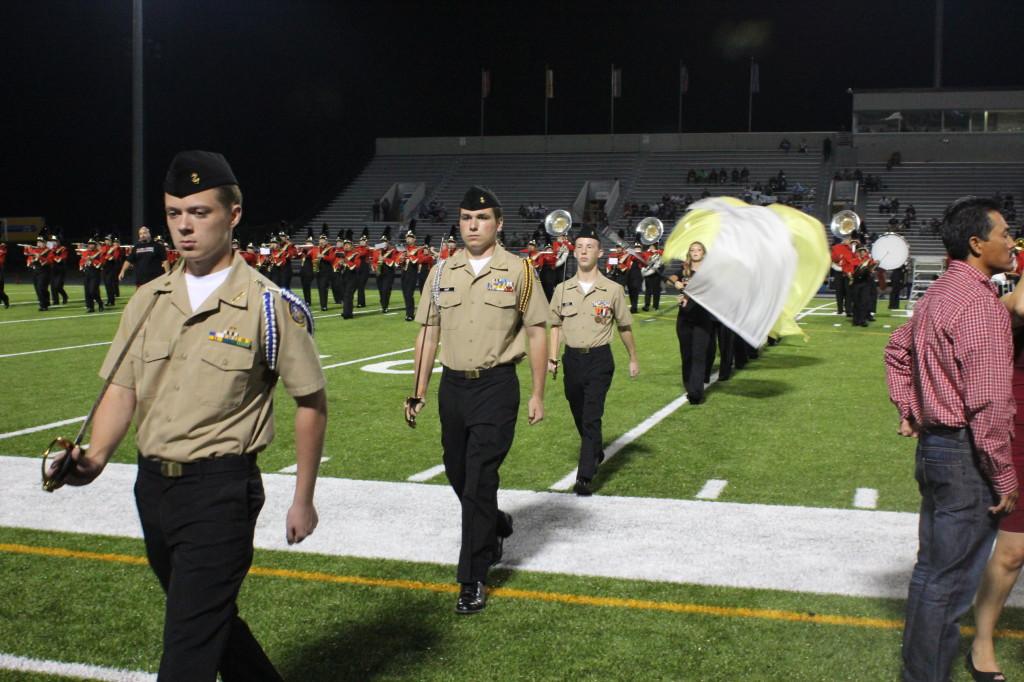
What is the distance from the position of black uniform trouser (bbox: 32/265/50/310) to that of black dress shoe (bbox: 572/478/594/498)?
20.8 metres

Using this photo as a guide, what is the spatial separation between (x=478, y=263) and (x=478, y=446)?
90 cm

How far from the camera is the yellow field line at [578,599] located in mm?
4664

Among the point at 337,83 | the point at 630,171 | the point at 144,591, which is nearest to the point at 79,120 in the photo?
the point at 337,83

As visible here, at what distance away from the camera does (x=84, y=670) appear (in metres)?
4.10

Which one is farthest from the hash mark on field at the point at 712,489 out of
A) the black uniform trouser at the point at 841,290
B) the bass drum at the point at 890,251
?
the bass drum at the point at 890,251

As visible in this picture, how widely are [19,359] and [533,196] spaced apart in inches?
1590

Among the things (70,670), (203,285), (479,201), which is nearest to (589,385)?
(479,201)

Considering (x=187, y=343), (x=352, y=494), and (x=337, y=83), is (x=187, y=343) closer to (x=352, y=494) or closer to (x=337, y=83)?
(x=352, y=494)

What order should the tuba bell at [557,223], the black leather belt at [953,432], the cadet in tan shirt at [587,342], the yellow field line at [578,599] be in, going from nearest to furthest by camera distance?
the black leather belt at [953,432], the yellow field line at [578,599], the cadet in tan shirt at [587,342], the tuba bell at [557,223]

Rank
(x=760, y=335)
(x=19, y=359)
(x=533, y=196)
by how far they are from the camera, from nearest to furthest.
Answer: (x=760, y=335)
(x=19, y=359)
(x=533, y=196)

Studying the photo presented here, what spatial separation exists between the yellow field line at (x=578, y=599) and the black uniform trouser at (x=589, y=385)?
7.89 feet

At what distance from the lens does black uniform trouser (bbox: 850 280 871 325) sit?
2256 centimetres

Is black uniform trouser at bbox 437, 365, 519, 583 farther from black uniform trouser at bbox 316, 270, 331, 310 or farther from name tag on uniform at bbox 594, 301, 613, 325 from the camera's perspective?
black uniform trouser at bbox 316, 270, 331, 310

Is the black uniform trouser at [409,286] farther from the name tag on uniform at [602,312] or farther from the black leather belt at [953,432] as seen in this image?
the black leather belt at [953,432]
